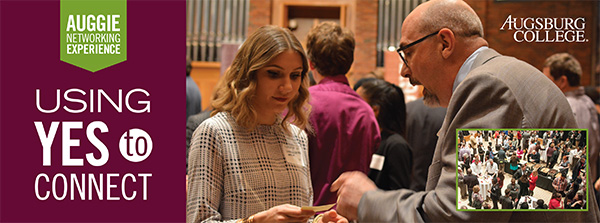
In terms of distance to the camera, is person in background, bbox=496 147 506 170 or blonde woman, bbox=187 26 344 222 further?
blonde woman, bbox=187 26 344 222

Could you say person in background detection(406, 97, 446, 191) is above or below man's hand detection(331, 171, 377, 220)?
below

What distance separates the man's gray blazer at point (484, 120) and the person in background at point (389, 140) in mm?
788

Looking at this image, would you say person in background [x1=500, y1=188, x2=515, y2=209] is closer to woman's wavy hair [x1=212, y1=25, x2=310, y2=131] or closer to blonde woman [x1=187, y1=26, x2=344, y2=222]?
blonde woman [x1=187, y1=26, x2=344, y2=222]

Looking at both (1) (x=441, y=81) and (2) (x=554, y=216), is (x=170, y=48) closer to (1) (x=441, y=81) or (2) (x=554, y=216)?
(1) (x=441, y=81)

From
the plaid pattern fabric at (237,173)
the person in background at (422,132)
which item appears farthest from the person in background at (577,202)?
the person in background at (422,132)

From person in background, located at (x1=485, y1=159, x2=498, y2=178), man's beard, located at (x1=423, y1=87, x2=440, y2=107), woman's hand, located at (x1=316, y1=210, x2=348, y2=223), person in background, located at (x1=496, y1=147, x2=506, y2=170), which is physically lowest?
woman's hand, located at (x1=316, y1=210, x2=348, y2=223)

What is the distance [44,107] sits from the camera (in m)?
1.43

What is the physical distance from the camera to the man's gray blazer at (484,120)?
3.24 ft

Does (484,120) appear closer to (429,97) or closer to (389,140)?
(429,97)

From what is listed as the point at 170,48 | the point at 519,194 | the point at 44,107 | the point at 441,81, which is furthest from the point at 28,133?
the point at 519,194

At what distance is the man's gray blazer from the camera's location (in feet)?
3.24

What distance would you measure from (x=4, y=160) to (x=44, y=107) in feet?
0.50

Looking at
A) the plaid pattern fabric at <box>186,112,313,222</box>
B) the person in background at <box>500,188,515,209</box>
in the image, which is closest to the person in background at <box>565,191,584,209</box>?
the person in background at <box>500,188,515,209</box>

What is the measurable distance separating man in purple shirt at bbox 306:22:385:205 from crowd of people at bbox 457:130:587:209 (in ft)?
2.29
